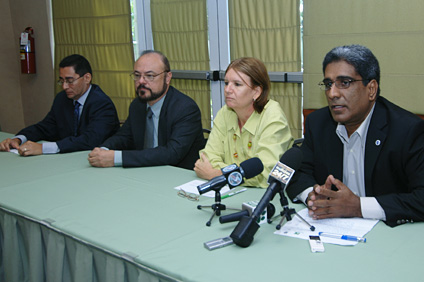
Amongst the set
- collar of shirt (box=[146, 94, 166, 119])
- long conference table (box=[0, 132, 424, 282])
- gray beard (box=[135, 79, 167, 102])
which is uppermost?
gray beard (box=[135, 79, 167, 102])

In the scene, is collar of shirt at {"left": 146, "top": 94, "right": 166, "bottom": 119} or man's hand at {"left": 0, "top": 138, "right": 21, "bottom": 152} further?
man's hand at {"left": 0, "top": 138, "right": 21, "bottom": 152}

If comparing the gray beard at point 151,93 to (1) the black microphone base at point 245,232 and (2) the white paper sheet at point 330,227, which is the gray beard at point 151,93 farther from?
(1) the black microphone base at point 245,232

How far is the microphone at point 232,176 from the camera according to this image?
1741 millimetres

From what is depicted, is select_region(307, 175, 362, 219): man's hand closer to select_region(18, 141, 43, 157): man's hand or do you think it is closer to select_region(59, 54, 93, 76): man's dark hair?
select_region(18, 141, 43, 157): man's hand

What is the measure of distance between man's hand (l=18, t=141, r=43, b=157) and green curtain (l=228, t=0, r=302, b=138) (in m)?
2.15

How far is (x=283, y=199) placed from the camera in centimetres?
173

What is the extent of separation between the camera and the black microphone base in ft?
5.12

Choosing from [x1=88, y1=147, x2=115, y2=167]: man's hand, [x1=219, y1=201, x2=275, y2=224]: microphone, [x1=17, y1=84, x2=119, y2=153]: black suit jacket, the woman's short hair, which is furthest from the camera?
[x1=17, y1=84, x2=119, y2=153]: black suit jacket

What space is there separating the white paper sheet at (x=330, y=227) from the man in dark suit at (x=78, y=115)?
2.07 metres

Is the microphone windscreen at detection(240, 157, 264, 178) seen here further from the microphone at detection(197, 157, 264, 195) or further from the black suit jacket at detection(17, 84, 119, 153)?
the black suit jacket at detection(17, 84, 119, 153)

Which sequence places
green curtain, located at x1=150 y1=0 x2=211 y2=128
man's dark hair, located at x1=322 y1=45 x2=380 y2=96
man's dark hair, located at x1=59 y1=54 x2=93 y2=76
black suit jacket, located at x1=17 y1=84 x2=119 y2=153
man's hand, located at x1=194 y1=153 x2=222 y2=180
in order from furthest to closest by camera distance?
green curtain, located at x1=150 y1=0 x2=211 y2=128, man's dark hair, located at x1=59 y1=54 x2=93 y2=76, black suit jacket, located at x1=17 y1=84 x2=119 y2=153, man's hand, located at x1=194 y1=153 x2=222 y2=180, man's dark hair, located at x1=322 y1=45 x2=380 y2=96

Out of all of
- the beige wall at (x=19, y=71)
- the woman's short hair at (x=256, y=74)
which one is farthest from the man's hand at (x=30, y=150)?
the beige wall at (x=19, y=71)

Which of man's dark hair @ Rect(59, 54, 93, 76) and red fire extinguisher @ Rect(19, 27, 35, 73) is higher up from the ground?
red fire extinguisher @ Rect(19, 27, 35, 73)

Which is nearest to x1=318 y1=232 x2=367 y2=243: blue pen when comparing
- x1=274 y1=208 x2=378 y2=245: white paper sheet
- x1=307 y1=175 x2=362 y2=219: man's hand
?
x1=274 y1=208 x2=378 y2=245: white paper sheet
